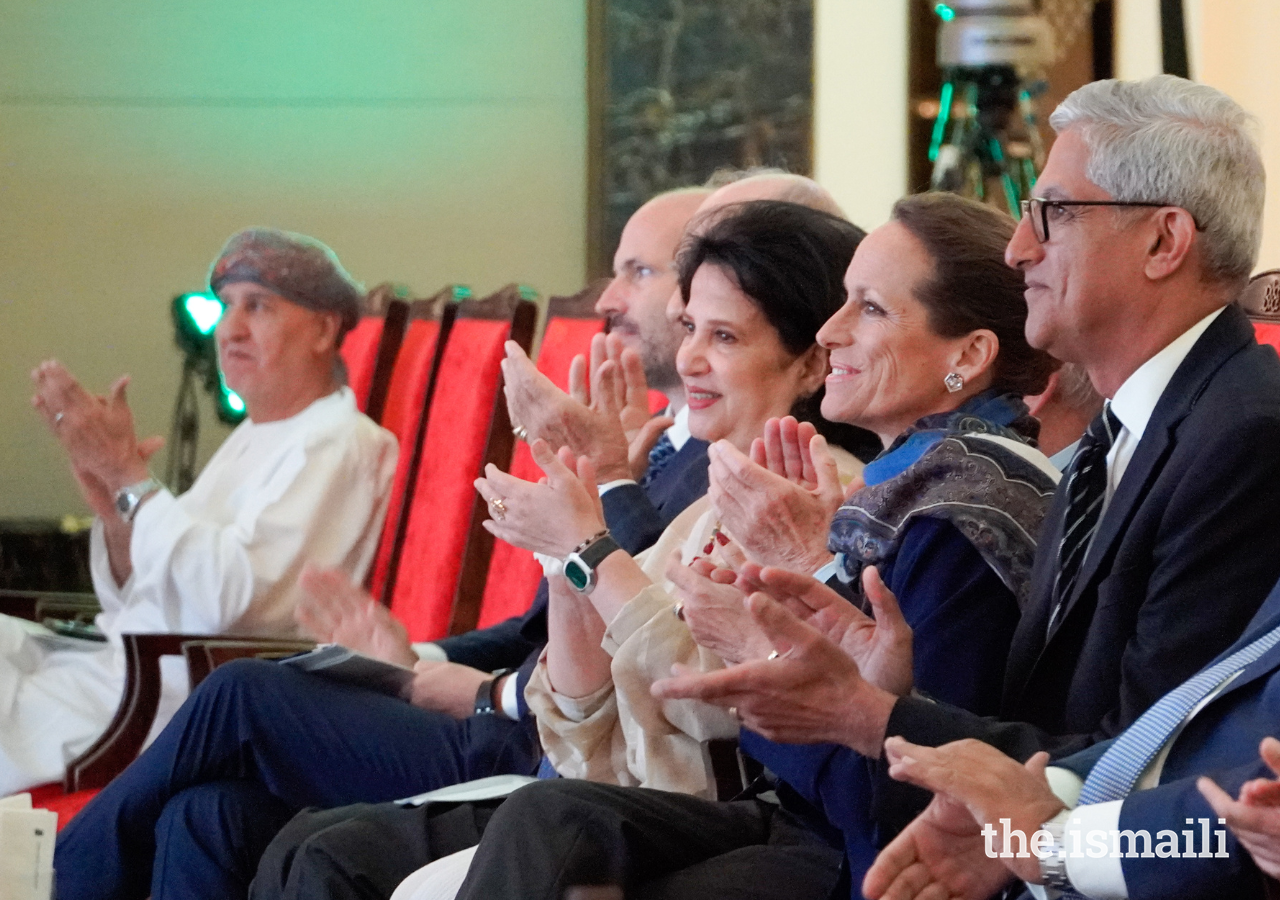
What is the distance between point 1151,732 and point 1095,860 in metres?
0.12

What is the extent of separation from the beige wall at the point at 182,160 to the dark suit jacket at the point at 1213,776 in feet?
14.4

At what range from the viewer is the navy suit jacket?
2.21 metres

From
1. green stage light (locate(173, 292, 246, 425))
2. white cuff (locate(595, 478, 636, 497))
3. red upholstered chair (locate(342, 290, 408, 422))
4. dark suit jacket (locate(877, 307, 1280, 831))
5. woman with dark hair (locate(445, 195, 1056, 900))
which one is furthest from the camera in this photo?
green stage light (locate(173, 292, 246, 425))

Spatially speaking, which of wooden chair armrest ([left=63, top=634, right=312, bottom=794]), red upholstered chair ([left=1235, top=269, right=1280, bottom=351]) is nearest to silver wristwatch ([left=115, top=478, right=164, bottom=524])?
wooden chair armrest ([left=63, top=634, right=312, bottom=794])

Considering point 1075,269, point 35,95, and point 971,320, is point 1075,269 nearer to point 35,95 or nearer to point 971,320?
point 971,320

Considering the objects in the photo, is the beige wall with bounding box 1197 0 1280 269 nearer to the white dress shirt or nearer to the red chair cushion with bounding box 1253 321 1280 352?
the red chair cushion with bounding box 1253 321 1280 352

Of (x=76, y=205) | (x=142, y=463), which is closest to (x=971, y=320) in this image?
(x=142, y=463)

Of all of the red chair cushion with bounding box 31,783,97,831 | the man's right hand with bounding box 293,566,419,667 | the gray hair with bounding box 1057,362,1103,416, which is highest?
the gray hair with bounding box 1057,362,1103,416

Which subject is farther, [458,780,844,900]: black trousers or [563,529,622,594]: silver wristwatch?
[563,529,622,594]: silver wristwatch

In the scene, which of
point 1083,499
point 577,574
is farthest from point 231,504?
point 1083,499

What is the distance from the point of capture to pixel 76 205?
18.3 feet

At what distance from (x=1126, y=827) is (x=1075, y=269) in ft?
2.01

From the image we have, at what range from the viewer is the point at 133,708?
2850 millimetres

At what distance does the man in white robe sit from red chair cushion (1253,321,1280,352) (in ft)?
5.63
